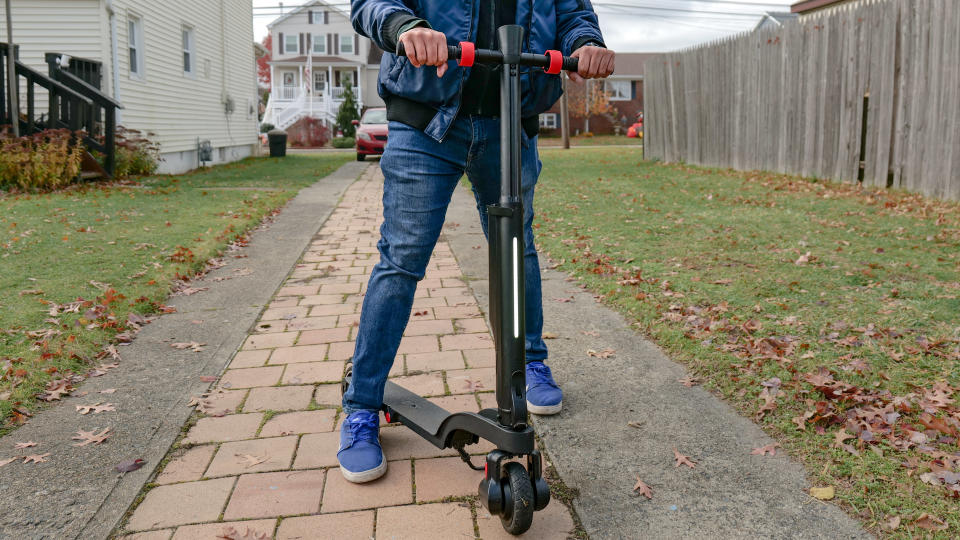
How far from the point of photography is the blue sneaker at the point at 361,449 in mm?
2363

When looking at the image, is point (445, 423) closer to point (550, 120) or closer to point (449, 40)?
point (449, 40)

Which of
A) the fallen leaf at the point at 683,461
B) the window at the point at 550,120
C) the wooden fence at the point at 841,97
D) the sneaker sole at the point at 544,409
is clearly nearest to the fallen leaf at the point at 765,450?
the fallen leaf at the point at 683,461

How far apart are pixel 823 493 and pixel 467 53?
163 centimetres

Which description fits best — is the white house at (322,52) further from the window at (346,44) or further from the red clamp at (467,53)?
the red clamp at (467,53)

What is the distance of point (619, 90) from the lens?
52.9 metres

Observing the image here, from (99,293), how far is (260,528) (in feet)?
10.4

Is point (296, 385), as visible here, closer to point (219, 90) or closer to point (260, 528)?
point (260, 528)

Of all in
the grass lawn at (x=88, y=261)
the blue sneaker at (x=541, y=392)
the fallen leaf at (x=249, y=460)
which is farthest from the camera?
the grass lawn at (x=88, y=261)

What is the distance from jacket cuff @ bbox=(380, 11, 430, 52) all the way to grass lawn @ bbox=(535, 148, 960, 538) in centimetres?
180

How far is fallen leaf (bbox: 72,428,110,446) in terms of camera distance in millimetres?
2707

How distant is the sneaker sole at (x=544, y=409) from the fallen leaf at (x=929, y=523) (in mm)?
1198

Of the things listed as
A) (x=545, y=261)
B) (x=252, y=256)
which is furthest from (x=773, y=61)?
(x=252, y=256)

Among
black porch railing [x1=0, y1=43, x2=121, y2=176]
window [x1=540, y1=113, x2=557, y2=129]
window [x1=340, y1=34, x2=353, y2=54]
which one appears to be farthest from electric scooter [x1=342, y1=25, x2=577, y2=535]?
window [x1=540, y1=113, x2=557, y2=129]

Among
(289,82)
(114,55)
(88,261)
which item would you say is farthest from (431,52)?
(289,82)
